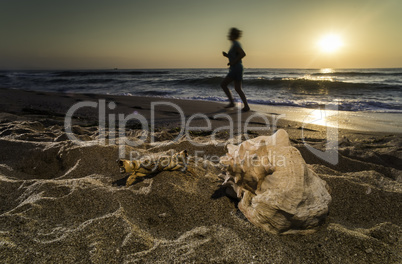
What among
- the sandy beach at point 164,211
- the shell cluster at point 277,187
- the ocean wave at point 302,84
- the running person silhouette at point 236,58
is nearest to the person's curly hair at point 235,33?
the running person silhouette at point 236,58

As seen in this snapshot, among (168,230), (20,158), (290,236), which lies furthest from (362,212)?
(20,158)

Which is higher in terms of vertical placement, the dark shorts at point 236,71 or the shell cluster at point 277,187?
the dark shorts at point 236,71

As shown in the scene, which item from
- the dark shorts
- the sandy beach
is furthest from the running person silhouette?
the sandy beach

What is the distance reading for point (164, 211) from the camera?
184 cm

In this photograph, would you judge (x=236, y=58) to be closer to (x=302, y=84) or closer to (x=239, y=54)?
(x=239, y=54)

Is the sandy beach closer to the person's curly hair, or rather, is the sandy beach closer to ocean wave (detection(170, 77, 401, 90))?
the person's curly hair

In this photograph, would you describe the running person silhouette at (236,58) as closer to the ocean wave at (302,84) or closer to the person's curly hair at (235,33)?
the person's curly hair at (235,33)

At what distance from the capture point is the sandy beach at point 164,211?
4.58ft

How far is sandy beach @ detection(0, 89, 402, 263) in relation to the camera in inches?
55.0

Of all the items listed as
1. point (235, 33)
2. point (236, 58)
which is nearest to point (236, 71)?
point (236, 58)

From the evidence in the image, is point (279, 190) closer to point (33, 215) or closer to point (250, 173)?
point (250, 173)

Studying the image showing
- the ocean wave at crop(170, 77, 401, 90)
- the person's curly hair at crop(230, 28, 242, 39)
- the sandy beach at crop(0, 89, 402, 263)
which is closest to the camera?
the sandy beach at crop(0, 89, 402, 263)

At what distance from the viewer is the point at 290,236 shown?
5.03 ft

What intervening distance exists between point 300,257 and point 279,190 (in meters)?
0.39
